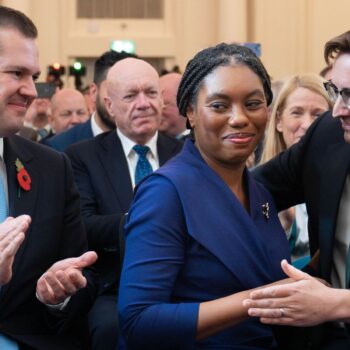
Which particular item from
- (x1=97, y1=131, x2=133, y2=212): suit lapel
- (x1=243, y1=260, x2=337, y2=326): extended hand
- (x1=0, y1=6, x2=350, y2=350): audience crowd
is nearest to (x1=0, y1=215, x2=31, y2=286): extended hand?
(x1=0, y1=6, x2=350, y2=350): audience crowd

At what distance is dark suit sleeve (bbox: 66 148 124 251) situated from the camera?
3.75 metres

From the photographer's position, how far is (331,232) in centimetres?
264

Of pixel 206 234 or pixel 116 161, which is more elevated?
pixel 116 161

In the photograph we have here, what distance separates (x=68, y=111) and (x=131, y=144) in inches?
143

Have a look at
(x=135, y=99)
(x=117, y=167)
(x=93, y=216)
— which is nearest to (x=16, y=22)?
(x=93, y=216)

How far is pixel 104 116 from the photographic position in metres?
5.41

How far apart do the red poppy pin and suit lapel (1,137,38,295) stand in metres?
0.01

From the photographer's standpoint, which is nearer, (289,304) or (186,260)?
(289,304)

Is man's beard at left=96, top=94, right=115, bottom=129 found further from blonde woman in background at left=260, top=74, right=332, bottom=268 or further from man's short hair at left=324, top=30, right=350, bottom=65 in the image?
man's short hair at left=324, top=30, right=350, bottom=65

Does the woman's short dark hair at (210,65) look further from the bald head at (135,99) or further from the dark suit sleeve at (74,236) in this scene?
the bald head at (135,99)

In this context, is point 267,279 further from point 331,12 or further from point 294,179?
point 331,12

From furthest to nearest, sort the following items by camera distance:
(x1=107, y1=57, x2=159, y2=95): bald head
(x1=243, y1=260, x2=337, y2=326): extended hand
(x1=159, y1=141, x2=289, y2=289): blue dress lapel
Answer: (x1=107, y1=57, x2=159, y2=95): bald head
(x1=159, y1=141, x2=289, y2=289): blue dress lapel
(x1=243, y1=260, x2=337, y2=326): extended hand

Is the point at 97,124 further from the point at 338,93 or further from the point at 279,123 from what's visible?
the point at 338,93

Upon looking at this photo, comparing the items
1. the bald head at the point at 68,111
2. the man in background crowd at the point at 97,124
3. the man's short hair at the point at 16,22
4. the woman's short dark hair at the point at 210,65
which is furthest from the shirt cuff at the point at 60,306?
the bald head at the point at 68,111
